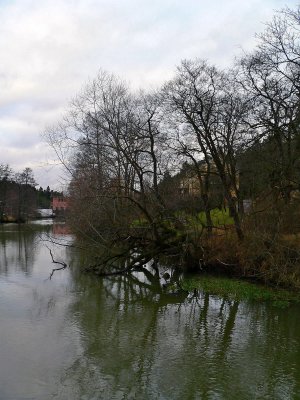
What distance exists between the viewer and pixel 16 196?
241ft

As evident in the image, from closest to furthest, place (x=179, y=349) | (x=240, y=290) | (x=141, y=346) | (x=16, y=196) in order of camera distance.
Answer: (x=179, y=349), (x=141, y=346), (x=240, y=290), (x=16, y=196)

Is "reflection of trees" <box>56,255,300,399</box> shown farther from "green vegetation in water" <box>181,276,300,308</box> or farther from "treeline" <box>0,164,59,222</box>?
"treeline" <box>0,164,59,222</box>

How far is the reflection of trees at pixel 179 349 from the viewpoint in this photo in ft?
25.3

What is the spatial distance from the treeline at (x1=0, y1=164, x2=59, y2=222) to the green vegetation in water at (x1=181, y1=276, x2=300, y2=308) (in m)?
59.0

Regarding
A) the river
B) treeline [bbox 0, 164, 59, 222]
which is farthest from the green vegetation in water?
treeline [bbox 0, 164, 59, 222]

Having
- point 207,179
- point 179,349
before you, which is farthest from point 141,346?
point 207,179

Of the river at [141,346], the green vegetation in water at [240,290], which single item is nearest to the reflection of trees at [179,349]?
the river at [141,346]

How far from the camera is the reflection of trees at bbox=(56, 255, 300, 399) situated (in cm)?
771

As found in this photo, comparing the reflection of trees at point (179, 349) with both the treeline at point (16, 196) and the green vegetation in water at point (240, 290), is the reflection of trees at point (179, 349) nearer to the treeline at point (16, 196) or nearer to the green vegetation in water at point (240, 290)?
the green vegetation in water at point (240, 290)

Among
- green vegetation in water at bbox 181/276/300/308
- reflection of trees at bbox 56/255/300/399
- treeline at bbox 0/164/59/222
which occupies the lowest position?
reflection of trees at bbox 56/255/300/399

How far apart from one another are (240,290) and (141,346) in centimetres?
636

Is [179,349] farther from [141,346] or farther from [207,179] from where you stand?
[207,179]

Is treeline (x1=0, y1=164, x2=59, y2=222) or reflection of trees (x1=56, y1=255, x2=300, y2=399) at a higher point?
treeline (x1=0, y1=164, x2=59, y2=222)

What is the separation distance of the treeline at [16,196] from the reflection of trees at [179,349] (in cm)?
6024
